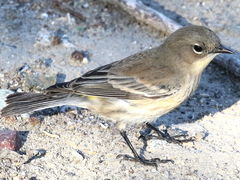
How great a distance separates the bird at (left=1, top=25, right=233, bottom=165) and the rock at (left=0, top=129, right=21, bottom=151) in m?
0.23

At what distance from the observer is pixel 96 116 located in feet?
23.0

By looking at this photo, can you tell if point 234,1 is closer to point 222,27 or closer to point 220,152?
point 222,27

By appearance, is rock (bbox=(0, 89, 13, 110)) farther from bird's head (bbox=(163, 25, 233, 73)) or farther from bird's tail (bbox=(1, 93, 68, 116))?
bird's head (bbox=(163, 25, 233, 73))

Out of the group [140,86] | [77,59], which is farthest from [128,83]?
[77,59]

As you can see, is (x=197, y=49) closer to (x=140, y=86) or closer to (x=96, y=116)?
(x=140, y=86)

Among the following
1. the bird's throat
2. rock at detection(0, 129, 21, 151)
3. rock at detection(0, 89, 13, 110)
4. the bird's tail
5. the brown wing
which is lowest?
rock at detection(0, 89, 13, 110)

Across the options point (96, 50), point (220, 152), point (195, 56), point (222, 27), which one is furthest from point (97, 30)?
point (220, 152)

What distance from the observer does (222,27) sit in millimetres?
8797

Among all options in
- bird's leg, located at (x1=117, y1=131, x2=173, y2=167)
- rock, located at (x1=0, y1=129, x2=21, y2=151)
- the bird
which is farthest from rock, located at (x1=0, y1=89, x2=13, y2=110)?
bird's leg, located at (x1=117, y1=131, x2=173, y2=167)

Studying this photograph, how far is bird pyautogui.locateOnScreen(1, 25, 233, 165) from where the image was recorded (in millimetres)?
6305

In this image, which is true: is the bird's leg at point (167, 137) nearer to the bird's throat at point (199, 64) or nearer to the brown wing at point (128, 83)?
the brown wing at point (128, 83)

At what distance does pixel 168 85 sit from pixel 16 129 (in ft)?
5.82

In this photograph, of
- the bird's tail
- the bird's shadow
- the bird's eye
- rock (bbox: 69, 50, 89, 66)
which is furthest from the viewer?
rock (bbox: 69, 50, 89, 66)

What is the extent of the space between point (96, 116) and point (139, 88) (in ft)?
2.90
